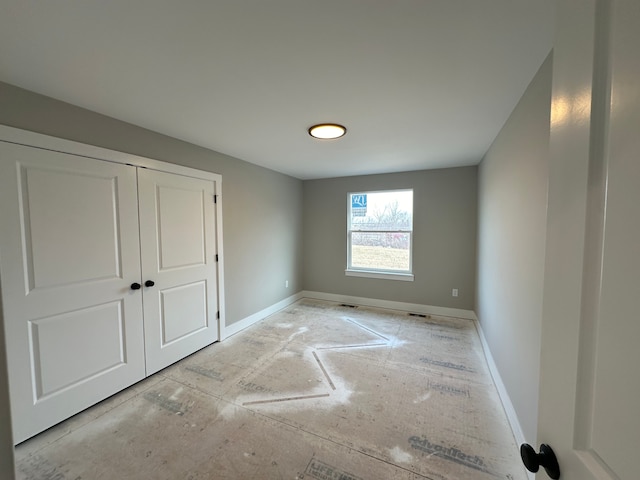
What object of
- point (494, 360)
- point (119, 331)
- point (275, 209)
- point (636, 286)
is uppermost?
point (275, 209)

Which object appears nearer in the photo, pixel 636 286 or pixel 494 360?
pixel 636 286

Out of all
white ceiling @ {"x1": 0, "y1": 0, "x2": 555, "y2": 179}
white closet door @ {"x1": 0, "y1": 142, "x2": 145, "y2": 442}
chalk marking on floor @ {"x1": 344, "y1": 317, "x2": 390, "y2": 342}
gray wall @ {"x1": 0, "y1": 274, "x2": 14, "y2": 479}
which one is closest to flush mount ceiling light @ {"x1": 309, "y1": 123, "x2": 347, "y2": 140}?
white ceiling @ {"x1": 0, "y1": 0, "x2": 555, "y2": 179}

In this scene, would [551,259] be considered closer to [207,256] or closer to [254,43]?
[254,43]

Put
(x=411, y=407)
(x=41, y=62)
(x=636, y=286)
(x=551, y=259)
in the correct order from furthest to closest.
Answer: (x=411, y=407), (x=41, y=62), (x=551, y=259), (x=636, y=286)

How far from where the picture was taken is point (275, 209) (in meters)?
4.24

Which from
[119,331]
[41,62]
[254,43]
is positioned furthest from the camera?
[119,331]

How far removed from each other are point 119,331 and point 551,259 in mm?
2928

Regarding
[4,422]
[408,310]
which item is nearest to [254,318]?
[408,310]

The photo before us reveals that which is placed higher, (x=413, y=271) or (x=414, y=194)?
(x=414, y=194)

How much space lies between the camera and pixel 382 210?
4512 mm

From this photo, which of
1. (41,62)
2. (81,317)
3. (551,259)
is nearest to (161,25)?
(41,62)

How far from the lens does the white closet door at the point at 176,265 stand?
2439 millimetres

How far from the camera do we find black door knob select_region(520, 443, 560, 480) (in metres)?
0.57

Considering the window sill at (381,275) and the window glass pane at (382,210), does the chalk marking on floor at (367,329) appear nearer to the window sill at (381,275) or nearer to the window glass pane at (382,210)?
the window sill at (381,275)
